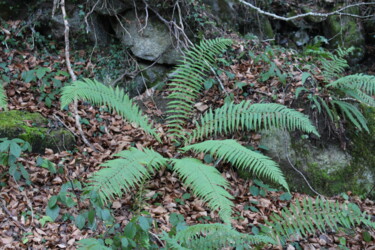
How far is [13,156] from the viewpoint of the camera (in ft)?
10.8

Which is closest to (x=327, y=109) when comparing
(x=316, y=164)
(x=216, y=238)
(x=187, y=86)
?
(x=316, y=164)

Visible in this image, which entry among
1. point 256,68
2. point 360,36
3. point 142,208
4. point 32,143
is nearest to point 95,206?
point 142,208

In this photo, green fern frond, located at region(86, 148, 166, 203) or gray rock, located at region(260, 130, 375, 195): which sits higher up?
green fern frond, located at region(86, 148, 166, 203)

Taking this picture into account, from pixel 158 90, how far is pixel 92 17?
→ 157 cm

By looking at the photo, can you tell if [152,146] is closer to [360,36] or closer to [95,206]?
[95,206]

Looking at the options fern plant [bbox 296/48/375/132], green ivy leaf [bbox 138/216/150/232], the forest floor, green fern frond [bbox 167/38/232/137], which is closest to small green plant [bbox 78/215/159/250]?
green ivy leaf [bbox 138/216/150/232]

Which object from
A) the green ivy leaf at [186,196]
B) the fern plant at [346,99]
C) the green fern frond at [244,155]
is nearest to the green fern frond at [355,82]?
the fern plant at [346,99]

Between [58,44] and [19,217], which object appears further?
[58,44]

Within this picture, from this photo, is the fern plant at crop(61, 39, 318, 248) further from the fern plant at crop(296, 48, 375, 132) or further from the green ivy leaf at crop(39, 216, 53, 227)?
the fern plant at crop(296, 48, 375, 132)

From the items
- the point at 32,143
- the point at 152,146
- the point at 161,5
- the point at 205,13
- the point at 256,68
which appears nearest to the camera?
the point at 32,143

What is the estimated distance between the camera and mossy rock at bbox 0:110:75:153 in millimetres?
3814

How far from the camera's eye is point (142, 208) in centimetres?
343

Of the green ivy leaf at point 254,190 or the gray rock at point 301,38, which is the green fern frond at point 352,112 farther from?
the gray rock at point 301,38

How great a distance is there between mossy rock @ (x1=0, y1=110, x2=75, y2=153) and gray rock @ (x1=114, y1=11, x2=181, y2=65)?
1.88 metres
